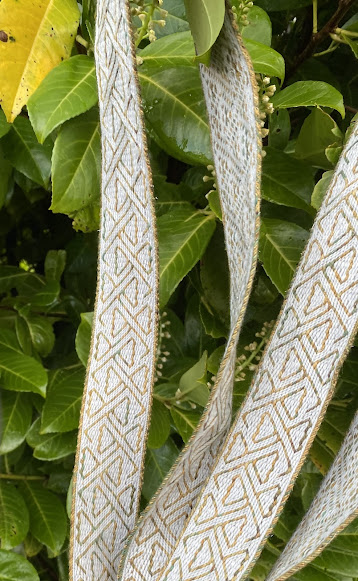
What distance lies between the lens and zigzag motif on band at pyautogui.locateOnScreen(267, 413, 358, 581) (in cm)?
28

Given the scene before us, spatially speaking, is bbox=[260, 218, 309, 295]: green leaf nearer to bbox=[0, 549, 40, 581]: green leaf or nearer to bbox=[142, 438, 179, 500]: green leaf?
bbox=[142, 438, 179, 500]: green leaf

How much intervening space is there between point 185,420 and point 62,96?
0.30m

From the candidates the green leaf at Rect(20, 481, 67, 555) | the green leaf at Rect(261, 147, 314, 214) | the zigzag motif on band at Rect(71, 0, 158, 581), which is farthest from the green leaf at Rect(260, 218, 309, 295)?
the green leaf at Rect(20, 481, 67, 555)

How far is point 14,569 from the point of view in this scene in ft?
1.72

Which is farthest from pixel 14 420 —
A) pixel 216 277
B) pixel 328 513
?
pixel 328 513

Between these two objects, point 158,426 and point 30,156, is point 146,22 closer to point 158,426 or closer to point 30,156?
point 30,156

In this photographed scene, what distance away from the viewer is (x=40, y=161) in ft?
1.67

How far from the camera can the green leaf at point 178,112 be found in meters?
0.44

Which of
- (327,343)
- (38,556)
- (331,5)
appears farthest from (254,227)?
(38,556)

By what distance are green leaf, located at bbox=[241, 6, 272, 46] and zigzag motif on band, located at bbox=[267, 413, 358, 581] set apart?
304 mm

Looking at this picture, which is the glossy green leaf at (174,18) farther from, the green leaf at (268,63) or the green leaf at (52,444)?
the green leaf at (52,444)

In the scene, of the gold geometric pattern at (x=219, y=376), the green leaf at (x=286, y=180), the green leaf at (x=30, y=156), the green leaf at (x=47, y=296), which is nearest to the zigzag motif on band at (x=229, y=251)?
the gold geometric pattern at (x=219, y=376)

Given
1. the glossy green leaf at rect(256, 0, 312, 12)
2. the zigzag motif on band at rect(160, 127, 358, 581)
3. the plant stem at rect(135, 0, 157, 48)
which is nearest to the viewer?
the zigzag motif on band at rect(160, 127, 358, 581)

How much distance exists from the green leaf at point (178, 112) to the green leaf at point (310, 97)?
2.4 inches
